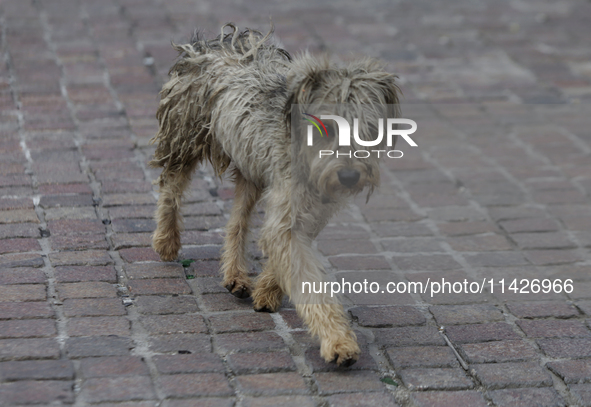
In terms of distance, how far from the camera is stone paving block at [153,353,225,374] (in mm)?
3607

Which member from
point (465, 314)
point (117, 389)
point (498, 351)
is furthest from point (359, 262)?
point (117, 389)

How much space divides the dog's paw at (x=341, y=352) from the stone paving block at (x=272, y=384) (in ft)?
0.56

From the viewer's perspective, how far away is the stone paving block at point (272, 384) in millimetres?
3510

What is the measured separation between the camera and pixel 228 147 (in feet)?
14.1

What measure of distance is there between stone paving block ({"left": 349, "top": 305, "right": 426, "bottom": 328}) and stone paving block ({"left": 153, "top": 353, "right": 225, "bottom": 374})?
92cm

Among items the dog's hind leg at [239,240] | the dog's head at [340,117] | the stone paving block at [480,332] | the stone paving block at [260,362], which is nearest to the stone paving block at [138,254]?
the dog's hind leg at [239,240]

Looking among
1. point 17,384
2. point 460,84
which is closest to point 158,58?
point 460,84

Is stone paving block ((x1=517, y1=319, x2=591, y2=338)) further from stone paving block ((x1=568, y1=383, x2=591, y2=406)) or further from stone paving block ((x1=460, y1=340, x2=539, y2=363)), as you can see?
stone paving block ((x1=568, y1=383, x2=591, y2=406))

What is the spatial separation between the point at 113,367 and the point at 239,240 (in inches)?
50.6

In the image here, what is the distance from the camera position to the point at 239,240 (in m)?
4.62

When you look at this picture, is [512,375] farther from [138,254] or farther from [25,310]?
[25,310]

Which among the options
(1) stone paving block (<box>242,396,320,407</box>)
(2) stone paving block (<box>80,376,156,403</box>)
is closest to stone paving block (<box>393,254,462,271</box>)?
(1) stone paving block (<box>242,396,320,407</box>)

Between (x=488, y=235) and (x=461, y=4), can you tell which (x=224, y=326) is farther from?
(x=461, y=4)

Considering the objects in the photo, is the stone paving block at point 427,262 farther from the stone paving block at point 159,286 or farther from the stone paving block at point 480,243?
the stone paving block at point 159,286
